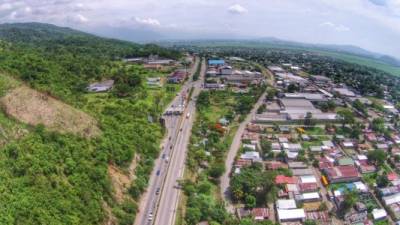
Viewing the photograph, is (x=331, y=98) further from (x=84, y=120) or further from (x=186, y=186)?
(x=84, y=120)

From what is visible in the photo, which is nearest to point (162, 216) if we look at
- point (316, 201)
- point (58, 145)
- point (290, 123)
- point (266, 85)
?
point (58, 145)

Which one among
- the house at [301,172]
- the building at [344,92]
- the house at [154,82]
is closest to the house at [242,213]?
the house at [301,172]

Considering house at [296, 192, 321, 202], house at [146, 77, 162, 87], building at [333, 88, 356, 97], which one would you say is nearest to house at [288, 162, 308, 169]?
house at [296, 192, 321, 202]

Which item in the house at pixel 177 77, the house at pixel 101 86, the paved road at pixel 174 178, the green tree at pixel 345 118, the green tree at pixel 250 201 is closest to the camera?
the paved road at pixel 174 178

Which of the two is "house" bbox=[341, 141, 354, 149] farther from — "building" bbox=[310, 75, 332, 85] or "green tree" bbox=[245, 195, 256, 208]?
"building" bbox=[310, 75, 332, 85]

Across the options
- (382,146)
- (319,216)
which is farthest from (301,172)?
(382,146)

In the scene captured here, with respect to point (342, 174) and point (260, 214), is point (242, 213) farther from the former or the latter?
point (342, 174)

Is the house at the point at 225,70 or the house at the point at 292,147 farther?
the house at the point at 225,70

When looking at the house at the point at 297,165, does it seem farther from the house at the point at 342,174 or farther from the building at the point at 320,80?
the building at the point at 320,80
